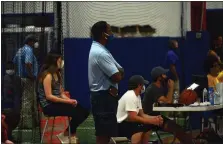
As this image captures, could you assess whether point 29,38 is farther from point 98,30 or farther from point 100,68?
point 100,68

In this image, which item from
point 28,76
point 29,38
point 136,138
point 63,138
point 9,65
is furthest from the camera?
point 28,76

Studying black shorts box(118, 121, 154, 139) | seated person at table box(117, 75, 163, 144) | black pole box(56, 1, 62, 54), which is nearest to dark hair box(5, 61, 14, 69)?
black pole box(56, 1, 62, 54)

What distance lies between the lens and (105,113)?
7.68 metres

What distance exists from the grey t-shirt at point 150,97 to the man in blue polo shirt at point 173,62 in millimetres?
2174

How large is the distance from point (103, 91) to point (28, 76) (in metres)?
2.27

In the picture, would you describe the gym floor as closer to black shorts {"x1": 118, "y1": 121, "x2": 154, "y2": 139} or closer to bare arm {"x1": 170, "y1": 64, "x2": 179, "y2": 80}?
black shorts {"x1": 118, "y1": 121, "x2": 154, "y2": 139}

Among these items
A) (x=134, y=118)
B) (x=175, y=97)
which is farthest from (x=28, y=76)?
(x=134, y=118)

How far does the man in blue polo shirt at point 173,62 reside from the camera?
1080cm

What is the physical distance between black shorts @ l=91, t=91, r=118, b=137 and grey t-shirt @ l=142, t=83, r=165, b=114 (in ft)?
2.77

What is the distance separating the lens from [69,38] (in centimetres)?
1045

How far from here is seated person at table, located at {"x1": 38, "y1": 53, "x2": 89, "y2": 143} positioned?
8.27m

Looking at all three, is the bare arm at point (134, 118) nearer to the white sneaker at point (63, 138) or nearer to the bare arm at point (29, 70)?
the white sneaker at point (63, 138)

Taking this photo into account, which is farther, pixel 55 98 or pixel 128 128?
pixel 55 98

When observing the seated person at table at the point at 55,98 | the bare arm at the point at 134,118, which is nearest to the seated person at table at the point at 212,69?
the bare arm at the point at 134,118
